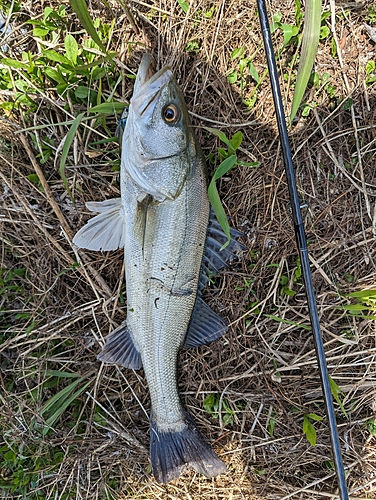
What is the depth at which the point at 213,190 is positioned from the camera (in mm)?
2287

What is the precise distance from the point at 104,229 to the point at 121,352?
33.4 inches

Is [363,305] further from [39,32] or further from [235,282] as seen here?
[39,32]

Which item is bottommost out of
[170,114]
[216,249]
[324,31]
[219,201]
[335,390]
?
[335,390]

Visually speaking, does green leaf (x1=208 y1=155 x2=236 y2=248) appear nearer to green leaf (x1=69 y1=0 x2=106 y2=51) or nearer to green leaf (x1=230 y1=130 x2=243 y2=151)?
green leaf (x1=230 y1=130 x2=243 y2=151)

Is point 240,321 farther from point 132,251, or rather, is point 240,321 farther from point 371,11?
point 371,11

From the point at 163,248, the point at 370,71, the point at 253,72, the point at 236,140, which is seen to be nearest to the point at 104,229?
the point at 163,248

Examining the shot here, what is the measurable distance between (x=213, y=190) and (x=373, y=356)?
65.1 inches

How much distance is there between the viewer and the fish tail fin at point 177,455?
2.51 metres

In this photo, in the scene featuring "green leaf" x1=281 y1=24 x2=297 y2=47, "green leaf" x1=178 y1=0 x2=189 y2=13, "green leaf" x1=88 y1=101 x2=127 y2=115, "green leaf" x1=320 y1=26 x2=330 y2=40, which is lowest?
"green leaf" x1=88 y1=101 x2=127 y2=115

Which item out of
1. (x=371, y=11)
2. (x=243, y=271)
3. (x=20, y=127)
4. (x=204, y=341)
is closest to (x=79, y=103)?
(x=20, y=127)

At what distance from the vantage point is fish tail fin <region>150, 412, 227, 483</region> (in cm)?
251

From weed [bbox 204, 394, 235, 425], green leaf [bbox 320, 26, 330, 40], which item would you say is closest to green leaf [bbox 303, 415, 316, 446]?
weed [bbox 204, 394, 235, 425]

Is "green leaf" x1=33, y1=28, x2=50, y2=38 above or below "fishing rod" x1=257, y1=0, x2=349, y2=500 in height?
above

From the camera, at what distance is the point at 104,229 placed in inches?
101
